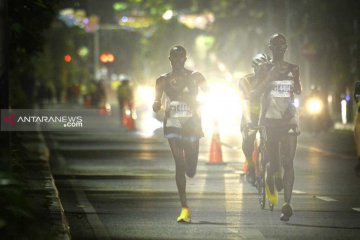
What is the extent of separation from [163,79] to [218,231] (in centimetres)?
208

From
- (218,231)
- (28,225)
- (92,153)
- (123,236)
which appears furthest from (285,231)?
(92,153)

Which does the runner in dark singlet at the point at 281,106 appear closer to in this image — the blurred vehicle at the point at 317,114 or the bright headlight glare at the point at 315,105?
the blurred vehicle at the point at 317,114

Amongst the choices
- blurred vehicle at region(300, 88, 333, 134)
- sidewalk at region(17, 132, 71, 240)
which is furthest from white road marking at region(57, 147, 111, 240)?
blurred vehicle at region(300, 88, 333, 134)

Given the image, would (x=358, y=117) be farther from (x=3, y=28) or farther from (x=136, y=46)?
(x=136, y=46)

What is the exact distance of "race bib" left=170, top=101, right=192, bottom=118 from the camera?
14125mm

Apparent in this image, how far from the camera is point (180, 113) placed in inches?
556

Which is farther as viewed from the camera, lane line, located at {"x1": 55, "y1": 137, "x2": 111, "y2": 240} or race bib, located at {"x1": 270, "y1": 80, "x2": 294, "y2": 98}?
race bib, located at {"x1": 270, "y1": 80, "x2": 294, "y2": 98}

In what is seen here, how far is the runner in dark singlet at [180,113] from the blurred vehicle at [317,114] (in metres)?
22.3

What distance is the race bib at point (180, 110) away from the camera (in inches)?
556

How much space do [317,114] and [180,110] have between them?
74.4 feet

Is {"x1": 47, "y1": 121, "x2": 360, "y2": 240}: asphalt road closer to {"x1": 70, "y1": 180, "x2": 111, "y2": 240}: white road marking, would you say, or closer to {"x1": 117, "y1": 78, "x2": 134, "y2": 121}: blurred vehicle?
{"x1": 70, "y1": 180, "x2": 111, "y2": 240}: white road marking

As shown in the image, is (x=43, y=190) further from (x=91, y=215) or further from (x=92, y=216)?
(x=92, y=216)

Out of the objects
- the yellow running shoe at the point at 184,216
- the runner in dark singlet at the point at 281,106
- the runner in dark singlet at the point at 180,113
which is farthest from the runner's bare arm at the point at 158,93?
the yellow running shoe at the point at 184,216

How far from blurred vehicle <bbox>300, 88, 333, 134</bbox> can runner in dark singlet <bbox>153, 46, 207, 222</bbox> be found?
2232 centimetres
